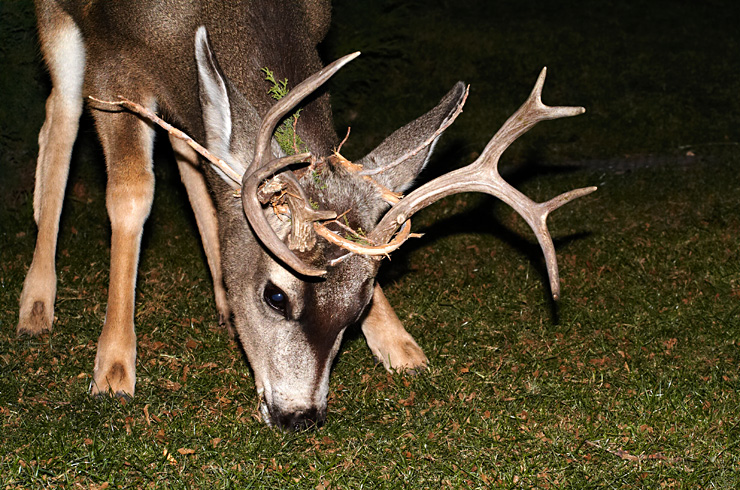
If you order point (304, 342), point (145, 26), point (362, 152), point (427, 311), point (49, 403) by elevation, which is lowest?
point (362, 152)

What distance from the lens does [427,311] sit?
5.96m

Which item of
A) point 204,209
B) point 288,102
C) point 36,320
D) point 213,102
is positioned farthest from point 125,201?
point 288,102

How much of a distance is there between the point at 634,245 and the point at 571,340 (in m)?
1.90

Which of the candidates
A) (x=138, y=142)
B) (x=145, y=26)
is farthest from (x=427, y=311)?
(x=145, y=26)

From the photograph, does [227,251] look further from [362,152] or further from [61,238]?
[362,152]

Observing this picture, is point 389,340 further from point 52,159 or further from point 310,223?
point 52,159

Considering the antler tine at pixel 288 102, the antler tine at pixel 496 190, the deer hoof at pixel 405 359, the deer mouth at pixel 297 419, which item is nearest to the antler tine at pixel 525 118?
the antler tine at pixel 496 190

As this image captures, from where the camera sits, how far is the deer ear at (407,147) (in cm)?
411

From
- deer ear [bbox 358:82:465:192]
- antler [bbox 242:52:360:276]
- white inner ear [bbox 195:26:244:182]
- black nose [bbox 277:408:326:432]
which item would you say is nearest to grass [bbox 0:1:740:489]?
black nose [bbox 277:408:326:432]

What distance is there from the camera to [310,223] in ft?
12.2

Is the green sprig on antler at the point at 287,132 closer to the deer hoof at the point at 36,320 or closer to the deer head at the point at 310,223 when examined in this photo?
the deer head at the point at 310,223

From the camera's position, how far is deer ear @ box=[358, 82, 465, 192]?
13.5 ft

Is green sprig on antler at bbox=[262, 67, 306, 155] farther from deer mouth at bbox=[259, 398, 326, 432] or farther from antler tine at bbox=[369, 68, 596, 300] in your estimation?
deer mouth at bbox=[259, 398, 326, 432]

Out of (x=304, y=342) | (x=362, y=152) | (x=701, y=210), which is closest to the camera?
(x=304, y=342)
